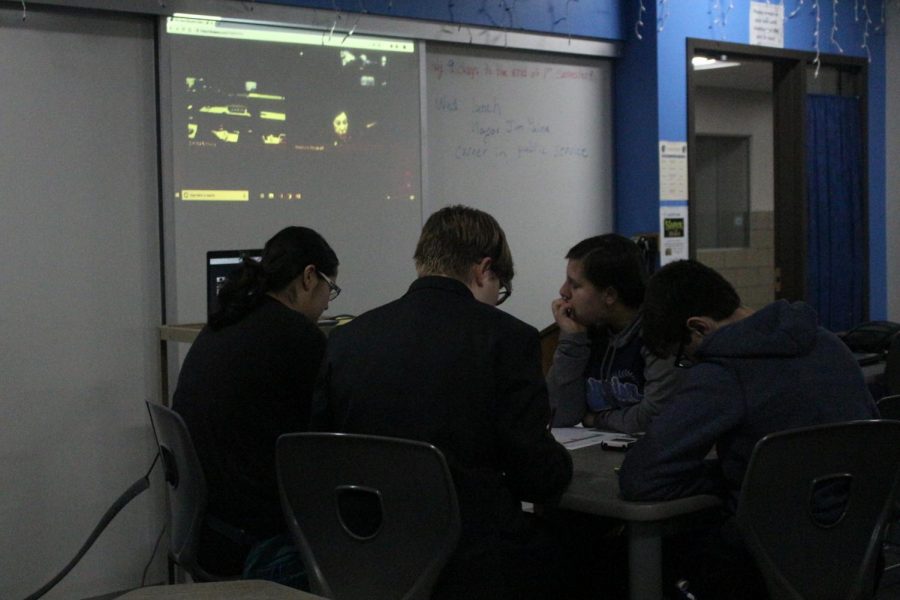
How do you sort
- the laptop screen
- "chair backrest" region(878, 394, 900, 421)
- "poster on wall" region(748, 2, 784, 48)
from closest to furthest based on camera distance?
"chair backrest" region(878, 394, 900, 421) → the laptop screen → "poster on wall" region(748, 2, 784, 48)

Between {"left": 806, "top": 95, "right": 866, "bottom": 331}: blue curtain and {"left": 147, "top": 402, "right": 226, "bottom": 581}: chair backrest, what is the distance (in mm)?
4177

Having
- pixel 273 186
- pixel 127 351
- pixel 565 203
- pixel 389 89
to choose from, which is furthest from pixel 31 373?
pixel 565 203

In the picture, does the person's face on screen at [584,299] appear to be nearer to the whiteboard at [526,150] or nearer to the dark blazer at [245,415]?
the dark blazer at [245,415]

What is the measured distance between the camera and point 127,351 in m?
3.71

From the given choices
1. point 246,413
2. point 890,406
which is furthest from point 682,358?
Answer: point 246,413

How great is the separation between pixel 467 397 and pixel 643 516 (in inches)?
15.7

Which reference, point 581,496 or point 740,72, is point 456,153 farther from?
point 740,72

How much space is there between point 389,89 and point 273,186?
653mm

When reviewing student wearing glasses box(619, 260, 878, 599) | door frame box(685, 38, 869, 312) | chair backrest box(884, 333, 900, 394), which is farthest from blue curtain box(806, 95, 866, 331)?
student wearing glasses box(619, 260, 878, 599)

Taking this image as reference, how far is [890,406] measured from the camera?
266cm

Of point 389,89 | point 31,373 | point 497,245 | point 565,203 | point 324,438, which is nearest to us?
point 324,438

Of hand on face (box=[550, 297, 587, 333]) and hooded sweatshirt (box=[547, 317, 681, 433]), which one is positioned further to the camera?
hand on face (box=[550, 297, 587, 333])

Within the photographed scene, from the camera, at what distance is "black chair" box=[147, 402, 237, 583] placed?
235 centimetres

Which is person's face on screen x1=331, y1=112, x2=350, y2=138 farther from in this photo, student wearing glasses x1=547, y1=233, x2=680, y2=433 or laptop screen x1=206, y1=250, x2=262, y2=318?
student wearing glasses x1=547, y1=233, x2=680, y2=433
